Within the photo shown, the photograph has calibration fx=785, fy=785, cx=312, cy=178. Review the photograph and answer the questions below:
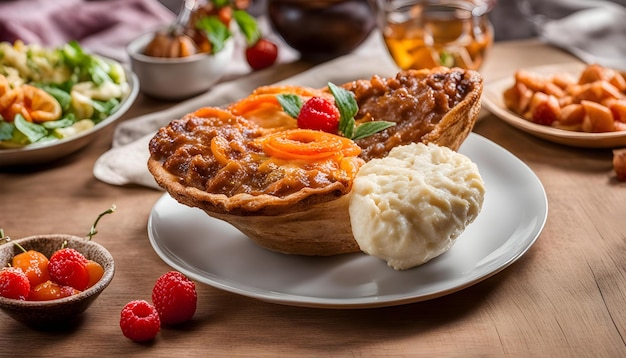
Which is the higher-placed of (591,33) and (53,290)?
(53,290)

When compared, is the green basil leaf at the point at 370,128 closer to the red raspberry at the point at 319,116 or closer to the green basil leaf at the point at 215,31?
the red raspberry at the point at 319,116

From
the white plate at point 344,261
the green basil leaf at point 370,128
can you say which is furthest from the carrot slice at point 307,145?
the white plate at point 344,261

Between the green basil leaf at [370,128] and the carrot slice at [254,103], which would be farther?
the carrot slice at [254,103]

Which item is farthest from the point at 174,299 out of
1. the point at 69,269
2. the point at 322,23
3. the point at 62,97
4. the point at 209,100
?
the point at 322,23

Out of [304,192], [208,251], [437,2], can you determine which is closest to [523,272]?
[304,192]

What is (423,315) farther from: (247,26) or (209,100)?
(247,26)
